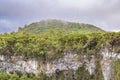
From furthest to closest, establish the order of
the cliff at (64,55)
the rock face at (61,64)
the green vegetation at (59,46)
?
1. the green vegetation at (59,46)
2. the cliff at (64,55)
3. the rock face at (61,64)

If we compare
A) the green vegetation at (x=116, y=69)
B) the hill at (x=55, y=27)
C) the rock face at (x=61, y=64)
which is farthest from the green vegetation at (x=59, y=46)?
the hill at (x=55, y=27)

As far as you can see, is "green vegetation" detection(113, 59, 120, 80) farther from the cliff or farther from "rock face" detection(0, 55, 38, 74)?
"rock face" detection(0, 55, 38, 74)

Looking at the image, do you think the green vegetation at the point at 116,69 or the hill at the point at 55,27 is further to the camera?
the hill at the point at 55,27

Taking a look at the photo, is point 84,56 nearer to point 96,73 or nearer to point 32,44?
point 96,73

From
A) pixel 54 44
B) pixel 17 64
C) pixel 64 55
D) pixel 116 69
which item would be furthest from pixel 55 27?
pixel 116 69

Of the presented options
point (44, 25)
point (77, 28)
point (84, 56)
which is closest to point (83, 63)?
point (84, 56)

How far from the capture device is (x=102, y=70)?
1201 inches

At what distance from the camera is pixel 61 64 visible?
32.5m

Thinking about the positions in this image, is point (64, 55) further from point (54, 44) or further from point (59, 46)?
point (54, 44)

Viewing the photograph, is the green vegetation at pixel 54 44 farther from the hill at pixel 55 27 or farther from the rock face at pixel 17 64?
the hill at pixel 55 27

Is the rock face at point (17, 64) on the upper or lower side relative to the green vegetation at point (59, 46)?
lower

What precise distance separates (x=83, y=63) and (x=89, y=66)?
2.06 feet

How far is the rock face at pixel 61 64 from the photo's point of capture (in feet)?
98.9

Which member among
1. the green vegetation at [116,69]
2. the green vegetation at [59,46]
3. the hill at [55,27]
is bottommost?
the green vegetation at [116,69]
